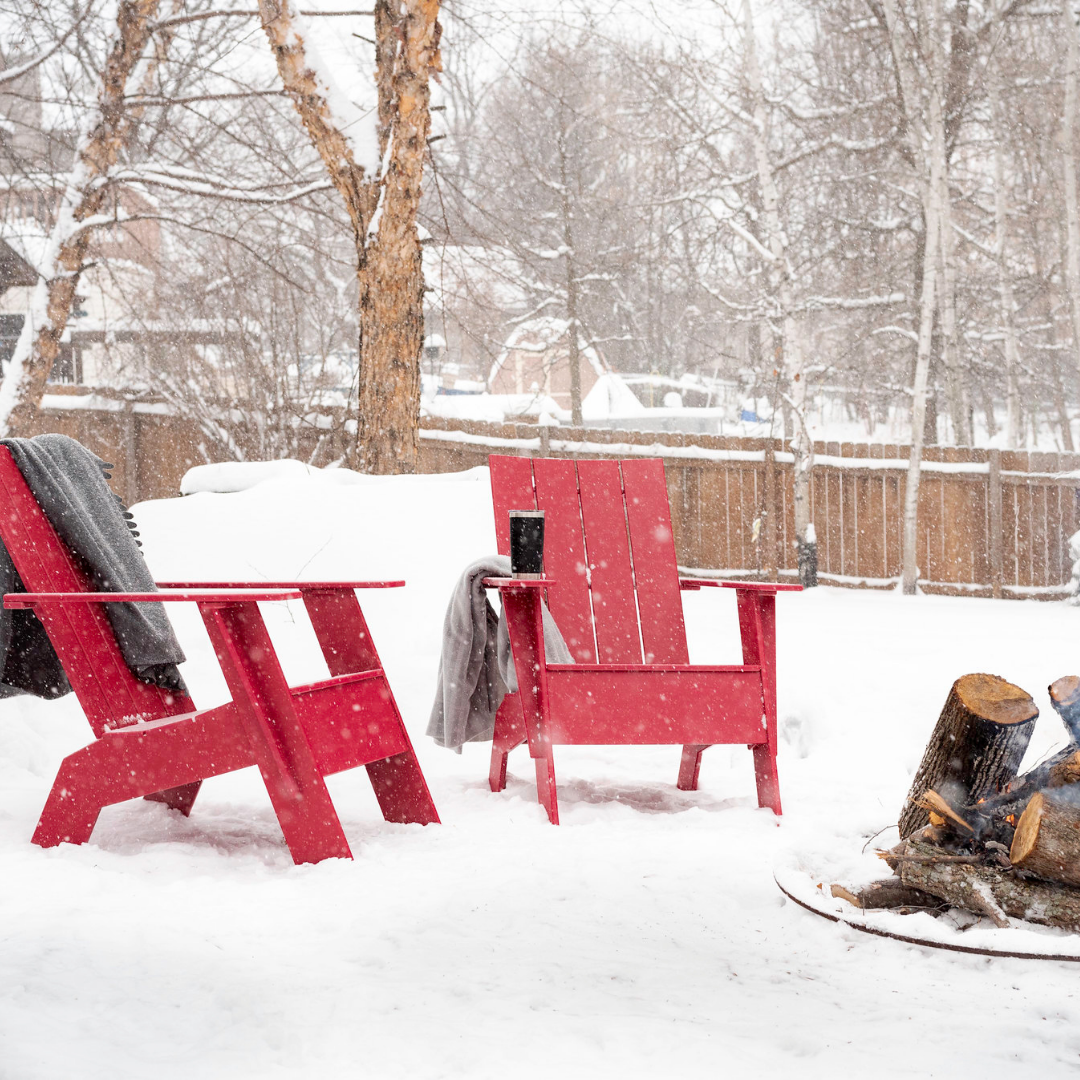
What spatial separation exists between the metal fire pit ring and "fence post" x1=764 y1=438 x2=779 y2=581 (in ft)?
23.2

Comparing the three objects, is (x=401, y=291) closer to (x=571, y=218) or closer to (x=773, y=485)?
(x=773, y=485)

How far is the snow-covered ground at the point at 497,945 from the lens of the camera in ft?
5.29

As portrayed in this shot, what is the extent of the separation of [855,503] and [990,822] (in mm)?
7059

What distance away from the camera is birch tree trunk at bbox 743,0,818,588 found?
836cm

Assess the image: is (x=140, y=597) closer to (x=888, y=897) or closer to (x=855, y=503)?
(x=888, y=897)

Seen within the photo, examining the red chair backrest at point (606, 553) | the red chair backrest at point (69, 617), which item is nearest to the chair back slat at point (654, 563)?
the red chair backrest at point (606, 553)

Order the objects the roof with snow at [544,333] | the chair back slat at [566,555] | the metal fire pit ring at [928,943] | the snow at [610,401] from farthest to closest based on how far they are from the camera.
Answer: the snow at [610,401] < the roof with snow at [544,333] < the chair back slat at [566,555] < the metal fire pit ring at [928,943]

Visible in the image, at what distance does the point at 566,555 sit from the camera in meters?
3.67

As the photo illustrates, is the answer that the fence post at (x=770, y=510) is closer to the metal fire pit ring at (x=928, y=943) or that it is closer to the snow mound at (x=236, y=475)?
the snow mound at (x=236, y=475)

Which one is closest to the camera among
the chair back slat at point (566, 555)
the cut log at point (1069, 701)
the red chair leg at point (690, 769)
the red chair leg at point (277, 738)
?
Answer: the red chair leg at point (277, 738)

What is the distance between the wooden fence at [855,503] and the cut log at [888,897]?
697cm

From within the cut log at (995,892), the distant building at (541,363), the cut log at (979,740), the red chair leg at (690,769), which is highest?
the distant building at (541,363)

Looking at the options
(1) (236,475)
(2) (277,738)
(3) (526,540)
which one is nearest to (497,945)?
(2) (277,738)

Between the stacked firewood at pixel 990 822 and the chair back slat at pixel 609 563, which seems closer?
the stacked firewood at pixel 990 822
